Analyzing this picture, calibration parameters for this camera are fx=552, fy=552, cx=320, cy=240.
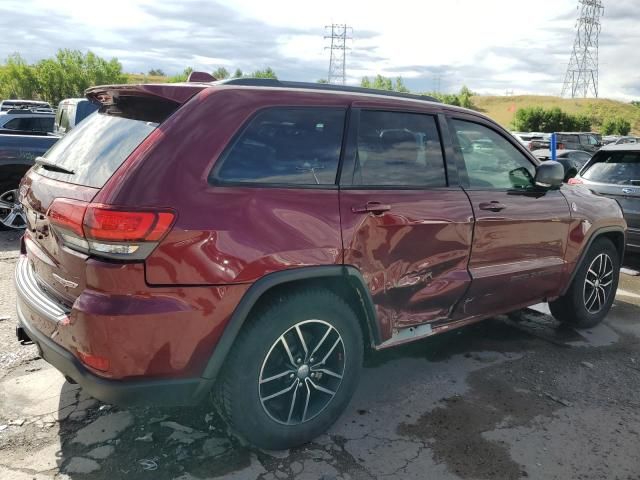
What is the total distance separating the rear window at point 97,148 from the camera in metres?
2.54

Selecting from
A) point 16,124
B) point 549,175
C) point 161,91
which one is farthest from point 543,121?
point 161,91

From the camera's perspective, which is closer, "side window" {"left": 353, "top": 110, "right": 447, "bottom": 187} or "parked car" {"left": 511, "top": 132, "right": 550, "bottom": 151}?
"side window" {"left": 353, "top": 110, "right": 447, "bottom": 187}

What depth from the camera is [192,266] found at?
237 cm


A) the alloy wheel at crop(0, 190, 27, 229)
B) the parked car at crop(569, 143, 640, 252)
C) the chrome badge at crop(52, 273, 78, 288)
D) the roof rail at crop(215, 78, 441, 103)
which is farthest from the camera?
the alloy wheel at crop(0, 190, 27, 229)

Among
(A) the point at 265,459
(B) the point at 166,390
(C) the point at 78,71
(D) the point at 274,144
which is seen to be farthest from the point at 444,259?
(C) the point at 78,71

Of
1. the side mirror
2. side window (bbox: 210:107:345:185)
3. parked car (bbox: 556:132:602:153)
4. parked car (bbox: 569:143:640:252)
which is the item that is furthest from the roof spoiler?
parked car (bbox: 556:132:602:153)

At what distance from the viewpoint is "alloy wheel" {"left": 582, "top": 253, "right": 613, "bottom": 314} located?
191 inches

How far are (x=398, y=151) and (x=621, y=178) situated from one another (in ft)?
16.9

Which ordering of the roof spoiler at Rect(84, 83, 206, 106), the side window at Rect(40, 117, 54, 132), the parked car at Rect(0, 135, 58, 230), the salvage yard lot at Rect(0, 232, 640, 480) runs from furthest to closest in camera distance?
the side window at Rect(40, 117, 54, 132), the parked car at Rect(0, 135, 58, 230), the salvage yard lot at Rect(0, 232, 640, 480), the roof spoiler at Rect(84, 83, 206, 106)

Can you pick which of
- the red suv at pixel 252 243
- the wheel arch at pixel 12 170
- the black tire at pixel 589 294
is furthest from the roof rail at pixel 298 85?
the wheel arch at pixel 12 170

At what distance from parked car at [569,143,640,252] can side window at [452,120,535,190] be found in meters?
3.49

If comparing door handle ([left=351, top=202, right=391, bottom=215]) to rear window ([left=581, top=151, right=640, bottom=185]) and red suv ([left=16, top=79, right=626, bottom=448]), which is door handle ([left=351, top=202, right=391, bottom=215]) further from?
rear window ([left=581, top=151, right=640, bottom=185])

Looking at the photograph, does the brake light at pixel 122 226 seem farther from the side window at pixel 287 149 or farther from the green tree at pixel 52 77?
the green tree at pixel 52 77

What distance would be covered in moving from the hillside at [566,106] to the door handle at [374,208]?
69.3 m
